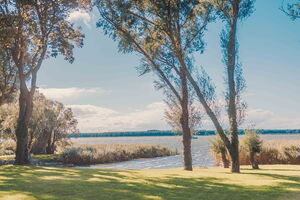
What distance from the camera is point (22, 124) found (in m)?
17.9

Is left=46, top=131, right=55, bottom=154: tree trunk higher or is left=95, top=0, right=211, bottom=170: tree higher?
left=95, top=0, right=211, bottom=170: tree

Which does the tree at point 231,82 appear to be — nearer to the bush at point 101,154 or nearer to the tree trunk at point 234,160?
the tree trunk at point 234,160

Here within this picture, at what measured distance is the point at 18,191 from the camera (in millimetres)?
8648

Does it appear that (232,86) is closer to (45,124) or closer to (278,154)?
(278,154)

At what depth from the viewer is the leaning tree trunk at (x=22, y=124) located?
17875mm

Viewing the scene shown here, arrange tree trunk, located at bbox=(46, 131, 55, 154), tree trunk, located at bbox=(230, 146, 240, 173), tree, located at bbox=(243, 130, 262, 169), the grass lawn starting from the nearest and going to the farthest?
the grass lawn
tree trunk, located at bbox=(230, 146, 240, 173)
tree, located at bbox=(243, 130, 262, 169)
tree trunk, located at bbox=(46, 131, 55, 154)

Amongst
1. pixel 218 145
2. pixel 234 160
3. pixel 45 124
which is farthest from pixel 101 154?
pixel 234 160

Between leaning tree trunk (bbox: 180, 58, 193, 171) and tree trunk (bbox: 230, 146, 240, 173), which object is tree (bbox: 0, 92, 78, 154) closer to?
leaning tree trunk (bbox: 180, 58, 193, 171)

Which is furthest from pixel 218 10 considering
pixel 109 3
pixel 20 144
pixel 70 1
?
pixel 20 144

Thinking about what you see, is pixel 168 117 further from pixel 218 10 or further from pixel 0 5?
pixel 0 5

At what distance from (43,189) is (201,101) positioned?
10186 mm

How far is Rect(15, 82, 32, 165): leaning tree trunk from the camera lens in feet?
58.6

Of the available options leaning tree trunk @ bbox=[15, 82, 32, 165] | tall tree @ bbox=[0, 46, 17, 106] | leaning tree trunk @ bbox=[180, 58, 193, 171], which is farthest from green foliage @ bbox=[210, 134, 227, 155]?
tall tree @ bbox=[0, 46, 17, 106]

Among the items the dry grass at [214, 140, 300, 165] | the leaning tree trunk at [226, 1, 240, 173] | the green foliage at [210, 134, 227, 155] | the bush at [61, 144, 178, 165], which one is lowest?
the bush at [61, 144, 178, 165]
